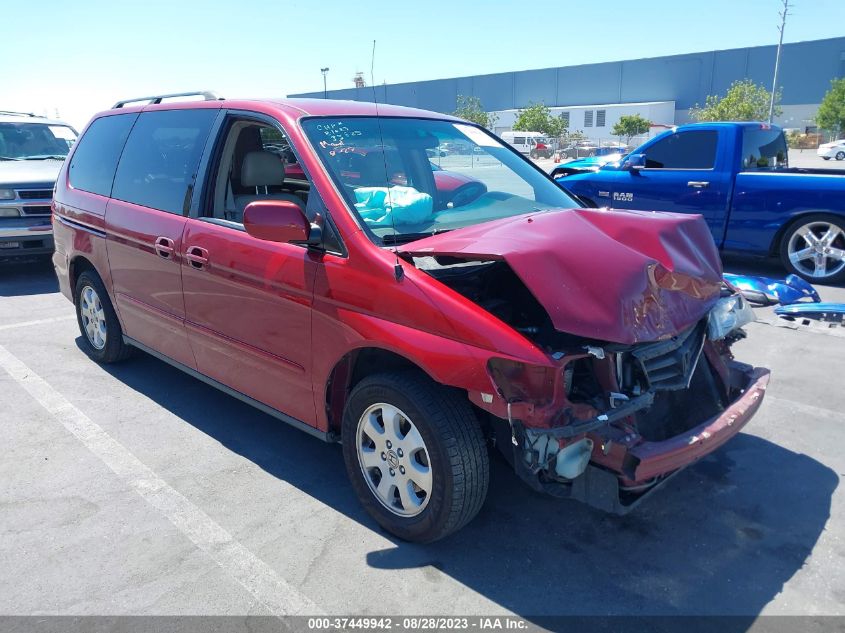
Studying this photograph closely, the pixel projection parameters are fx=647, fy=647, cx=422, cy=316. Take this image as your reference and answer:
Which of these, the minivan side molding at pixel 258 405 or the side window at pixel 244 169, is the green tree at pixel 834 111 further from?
the minivan side molding at pixel 258 405

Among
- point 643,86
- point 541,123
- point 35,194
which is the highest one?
point 643,86

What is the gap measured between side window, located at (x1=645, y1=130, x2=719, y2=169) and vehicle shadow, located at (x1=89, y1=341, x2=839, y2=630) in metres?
5.53

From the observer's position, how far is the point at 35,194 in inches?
328

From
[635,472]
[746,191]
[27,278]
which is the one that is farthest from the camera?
[27,278]

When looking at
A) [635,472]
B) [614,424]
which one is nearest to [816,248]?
[614,424]

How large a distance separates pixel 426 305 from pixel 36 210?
7.68 meters

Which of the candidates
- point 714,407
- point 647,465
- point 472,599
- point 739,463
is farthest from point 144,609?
point 739,463

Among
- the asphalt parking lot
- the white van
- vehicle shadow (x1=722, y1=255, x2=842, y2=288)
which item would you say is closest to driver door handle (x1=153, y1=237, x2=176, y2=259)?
the asphalt parking lot

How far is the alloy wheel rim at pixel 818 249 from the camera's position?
7.64 m

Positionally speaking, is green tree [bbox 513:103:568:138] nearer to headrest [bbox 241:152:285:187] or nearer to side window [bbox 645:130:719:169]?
side window [bbox 645:130:719:169]

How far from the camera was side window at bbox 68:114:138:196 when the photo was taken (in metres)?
4.74

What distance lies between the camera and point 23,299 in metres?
7.61

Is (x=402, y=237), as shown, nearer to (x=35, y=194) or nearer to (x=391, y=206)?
(x=391, y=206)

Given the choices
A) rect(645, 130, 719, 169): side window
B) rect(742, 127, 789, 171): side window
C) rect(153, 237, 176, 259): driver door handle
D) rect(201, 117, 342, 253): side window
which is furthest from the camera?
rect(645, 130, 719, 169): side window
